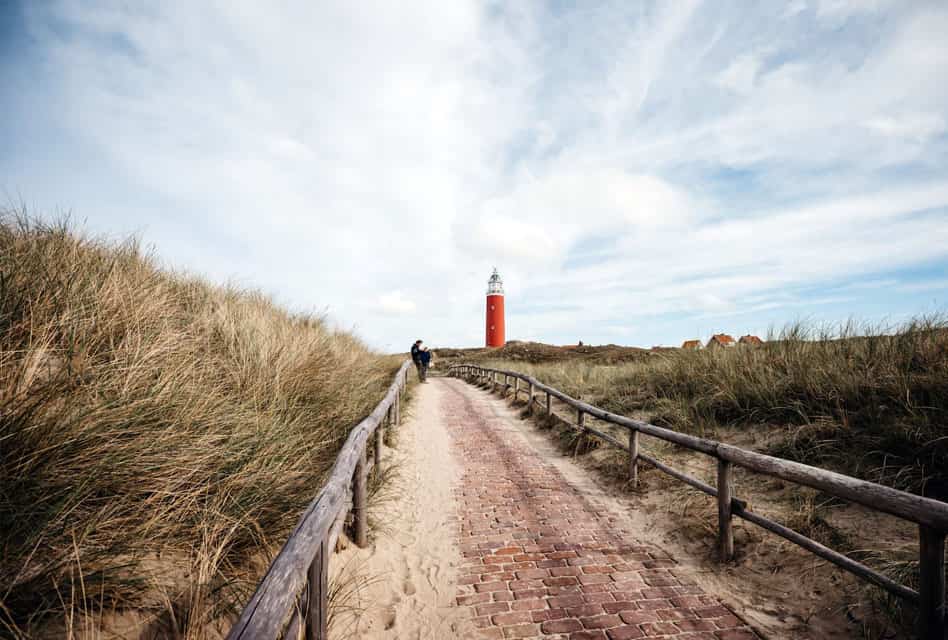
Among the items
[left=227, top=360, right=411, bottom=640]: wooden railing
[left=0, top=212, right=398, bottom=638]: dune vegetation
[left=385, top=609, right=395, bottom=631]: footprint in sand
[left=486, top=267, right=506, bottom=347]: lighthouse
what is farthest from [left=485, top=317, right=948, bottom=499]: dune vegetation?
[left=486, top=267, right=506, bottom=347]: lighthouse

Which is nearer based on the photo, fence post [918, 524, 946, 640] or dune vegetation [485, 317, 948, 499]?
fence post [918, 524, 946, 640]

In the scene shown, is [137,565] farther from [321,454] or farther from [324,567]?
[321,454]

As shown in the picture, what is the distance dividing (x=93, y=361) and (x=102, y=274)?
176cm

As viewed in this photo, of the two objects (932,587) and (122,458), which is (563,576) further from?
(122,458)

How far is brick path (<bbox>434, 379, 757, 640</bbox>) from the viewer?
2.92 meters

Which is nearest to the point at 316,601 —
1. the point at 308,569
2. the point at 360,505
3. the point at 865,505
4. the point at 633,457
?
the point at 308,569

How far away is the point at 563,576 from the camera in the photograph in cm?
354

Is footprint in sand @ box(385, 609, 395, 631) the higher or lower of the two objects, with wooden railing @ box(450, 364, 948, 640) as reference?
lower

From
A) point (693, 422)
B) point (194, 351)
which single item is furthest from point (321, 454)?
point (693, 422)

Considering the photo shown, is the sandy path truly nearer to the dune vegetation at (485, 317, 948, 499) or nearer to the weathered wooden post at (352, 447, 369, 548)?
the weathered wooden post at (352, 447, 369, 548)

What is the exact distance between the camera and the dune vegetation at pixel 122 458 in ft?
6.09

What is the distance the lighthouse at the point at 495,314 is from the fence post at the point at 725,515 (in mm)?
38083

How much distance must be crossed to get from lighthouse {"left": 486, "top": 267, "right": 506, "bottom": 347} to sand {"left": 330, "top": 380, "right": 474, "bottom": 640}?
36326 millimetres

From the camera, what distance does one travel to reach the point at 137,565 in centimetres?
204
